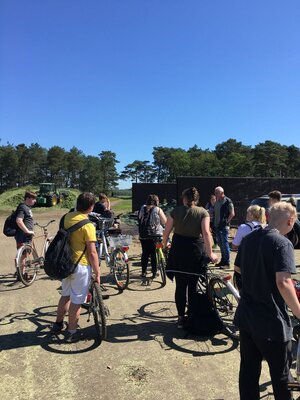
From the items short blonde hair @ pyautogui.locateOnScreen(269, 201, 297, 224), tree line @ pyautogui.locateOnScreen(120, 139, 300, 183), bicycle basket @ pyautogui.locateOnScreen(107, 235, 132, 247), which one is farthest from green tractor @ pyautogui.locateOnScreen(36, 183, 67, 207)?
tree line @ pyautogui.locateOnScreen(120, 139, 300, 183)

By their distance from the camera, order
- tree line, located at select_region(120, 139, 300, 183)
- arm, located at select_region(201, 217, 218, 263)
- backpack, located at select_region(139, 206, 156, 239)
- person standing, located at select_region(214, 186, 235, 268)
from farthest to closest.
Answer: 1. tree line, located at select_region(120, 139, 300, 183)
2. person standing, located at select_region(214, 186, 235, 268)
3. backpack, located at select_region(139, 206, 156, 239)
4. arm, located at select_region(201, 217, 218, 263)

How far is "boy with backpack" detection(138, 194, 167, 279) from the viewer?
7.35m

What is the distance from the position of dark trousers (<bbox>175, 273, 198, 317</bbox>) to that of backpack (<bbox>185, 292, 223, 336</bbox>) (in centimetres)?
11

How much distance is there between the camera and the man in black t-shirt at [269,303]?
234 centimetres

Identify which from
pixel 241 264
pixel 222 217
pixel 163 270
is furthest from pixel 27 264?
pixel 241 264

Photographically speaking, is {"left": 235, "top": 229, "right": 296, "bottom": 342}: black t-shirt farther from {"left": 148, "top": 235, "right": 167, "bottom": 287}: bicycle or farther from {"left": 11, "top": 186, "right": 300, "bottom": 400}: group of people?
{"left": 148, "top": 235, "right": 167, "bottom": 287}: bicycle

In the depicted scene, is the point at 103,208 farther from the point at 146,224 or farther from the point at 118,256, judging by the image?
the point at 118,256

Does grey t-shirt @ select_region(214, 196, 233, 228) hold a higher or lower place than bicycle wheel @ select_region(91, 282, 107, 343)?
higher

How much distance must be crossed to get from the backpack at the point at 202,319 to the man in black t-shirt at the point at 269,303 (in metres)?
2.01

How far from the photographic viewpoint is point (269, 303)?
241 centimetres

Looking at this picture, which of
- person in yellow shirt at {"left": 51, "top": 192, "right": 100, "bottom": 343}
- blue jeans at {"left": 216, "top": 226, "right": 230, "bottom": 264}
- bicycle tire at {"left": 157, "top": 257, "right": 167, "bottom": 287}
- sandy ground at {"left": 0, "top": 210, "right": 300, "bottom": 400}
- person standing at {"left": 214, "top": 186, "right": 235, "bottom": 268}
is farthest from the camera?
person standing at {"left": 214, "top": 186, "right": 235, "bottom": 268}

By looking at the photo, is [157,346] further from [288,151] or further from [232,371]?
[288,151]

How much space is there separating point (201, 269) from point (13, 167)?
88938mm

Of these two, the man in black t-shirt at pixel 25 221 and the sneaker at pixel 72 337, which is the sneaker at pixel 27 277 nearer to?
the man in black t-shirt at pixel 25 221
